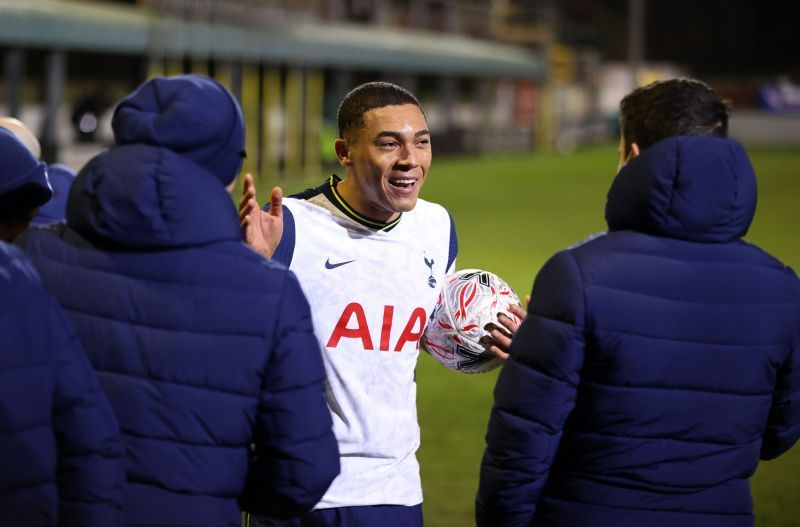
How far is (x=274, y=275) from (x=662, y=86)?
3.80ft

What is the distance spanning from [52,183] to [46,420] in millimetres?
3087

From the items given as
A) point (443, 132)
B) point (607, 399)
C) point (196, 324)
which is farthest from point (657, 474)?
point (443, 132)

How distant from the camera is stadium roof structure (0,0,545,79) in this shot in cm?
2019

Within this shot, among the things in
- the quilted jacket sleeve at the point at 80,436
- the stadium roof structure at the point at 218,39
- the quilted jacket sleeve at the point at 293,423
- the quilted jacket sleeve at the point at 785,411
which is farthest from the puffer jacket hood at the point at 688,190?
the stadium roof structure at the point at 218,39

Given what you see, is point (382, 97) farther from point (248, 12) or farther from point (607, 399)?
point (248, 12)

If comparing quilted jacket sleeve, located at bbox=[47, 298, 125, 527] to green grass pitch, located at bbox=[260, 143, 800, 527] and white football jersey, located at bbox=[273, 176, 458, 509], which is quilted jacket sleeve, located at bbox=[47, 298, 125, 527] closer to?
white football jersey, located at bbox=[273, 176, 458, 509]

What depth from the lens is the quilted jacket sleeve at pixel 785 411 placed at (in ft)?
10.1

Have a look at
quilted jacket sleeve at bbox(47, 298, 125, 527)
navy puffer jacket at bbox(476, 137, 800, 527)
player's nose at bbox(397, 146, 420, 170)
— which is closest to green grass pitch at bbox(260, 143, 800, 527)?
player's nose at bbox(397, 146, 420, 170)

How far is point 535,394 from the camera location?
9.40 feet

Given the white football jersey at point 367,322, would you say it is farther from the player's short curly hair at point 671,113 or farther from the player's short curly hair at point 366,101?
the player's short curly hair at point 671,113

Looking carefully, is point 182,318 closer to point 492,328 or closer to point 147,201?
point 147,201

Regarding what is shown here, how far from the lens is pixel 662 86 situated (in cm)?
308

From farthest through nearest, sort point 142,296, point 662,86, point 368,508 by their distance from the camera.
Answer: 1. point 368,508
2. point 662,86
3. point 142,296

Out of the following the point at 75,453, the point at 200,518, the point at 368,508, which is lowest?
the point at 368,508
